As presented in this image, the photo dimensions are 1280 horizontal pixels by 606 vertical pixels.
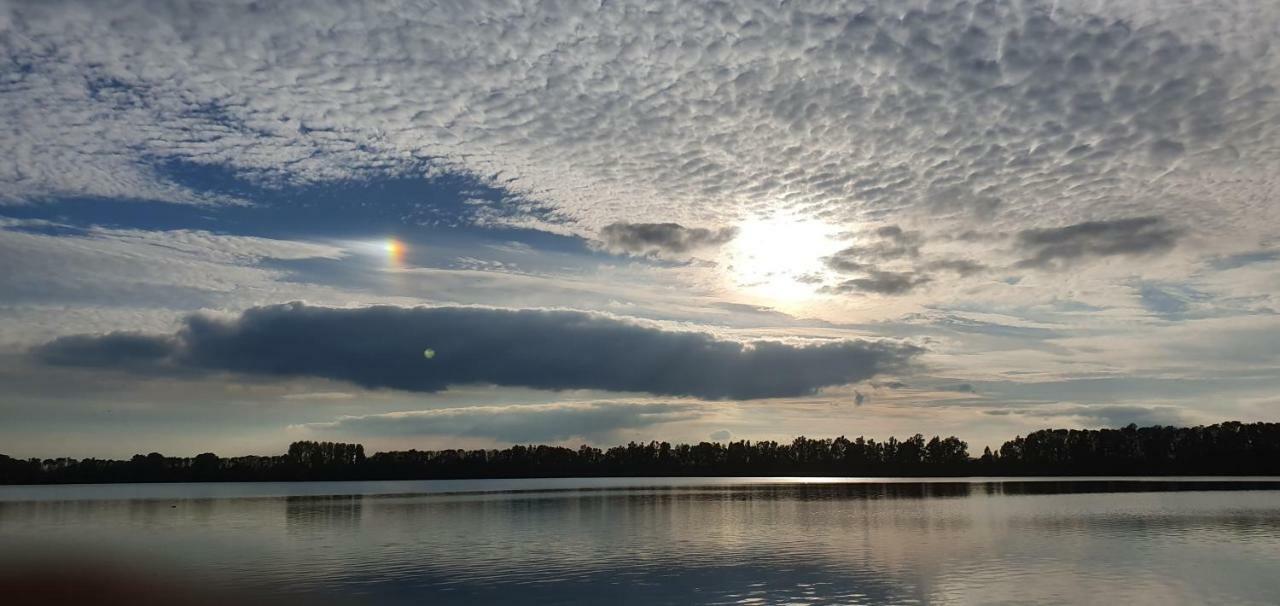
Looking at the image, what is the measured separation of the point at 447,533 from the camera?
78.3 metres

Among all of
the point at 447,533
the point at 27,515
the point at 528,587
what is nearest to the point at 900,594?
the point at 528,587

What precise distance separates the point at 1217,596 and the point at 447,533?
56.7 meters

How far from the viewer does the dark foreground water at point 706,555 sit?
4316 cm

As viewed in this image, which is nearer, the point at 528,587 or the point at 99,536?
the point at 528,587

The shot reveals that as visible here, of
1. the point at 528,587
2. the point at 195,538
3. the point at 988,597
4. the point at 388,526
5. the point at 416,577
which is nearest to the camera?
the point at 988,597

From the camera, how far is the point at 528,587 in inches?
1769

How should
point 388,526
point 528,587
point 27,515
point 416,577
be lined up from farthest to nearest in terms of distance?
point 27,515
point 388,526
point 416,577
point 528,587

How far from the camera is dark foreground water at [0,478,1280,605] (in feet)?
142

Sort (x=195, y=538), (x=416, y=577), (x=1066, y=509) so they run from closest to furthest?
(x=416, y=577) → (x=195, y=538) → (x=1066, y=509)

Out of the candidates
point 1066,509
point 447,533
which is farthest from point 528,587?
point 1066,509

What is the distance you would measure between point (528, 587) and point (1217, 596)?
3147 centimetres

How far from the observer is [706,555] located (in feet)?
192

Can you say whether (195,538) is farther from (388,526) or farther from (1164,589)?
(1164,589)

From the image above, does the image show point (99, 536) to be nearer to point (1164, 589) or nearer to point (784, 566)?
point (784, 566)
